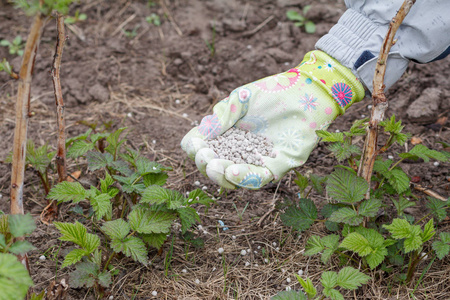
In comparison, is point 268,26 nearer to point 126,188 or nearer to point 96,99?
point 96,99

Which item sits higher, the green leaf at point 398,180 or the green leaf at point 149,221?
the green leaf at point 398,180

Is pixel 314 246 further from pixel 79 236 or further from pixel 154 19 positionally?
pixel 154 19

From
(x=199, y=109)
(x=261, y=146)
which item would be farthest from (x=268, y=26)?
(x=261, y=146)

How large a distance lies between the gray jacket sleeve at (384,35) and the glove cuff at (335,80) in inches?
1.3

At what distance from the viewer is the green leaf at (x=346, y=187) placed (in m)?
1.73

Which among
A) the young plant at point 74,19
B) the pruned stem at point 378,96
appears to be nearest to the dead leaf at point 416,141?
the pruned stem at point 378,96

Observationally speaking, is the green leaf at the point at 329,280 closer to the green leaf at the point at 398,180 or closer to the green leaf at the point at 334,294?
the green leaf at the point at 334,294

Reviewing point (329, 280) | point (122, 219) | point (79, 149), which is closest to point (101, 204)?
point (122, 219)

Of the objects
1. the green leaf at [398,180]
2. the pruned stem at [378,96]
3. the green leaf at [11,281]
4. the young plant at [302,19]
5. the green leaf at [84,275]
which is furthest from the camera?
the young plant at [302,19]

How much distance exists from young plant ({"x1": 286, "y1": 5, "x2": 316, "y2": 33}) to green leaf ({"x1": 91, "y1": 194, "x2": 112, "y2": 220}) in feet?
7.45

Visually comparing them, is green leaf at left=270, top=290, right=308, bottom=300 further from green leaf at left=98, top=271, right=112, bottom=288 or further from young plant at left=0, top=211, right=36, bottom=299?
young plant at left=0, top=211, right=36, bottom=299

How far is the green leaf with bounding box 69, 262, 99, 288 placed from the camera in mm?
1629

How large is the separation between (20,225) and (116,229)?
0.43 metres

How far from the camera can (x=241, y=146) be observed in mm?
2002
